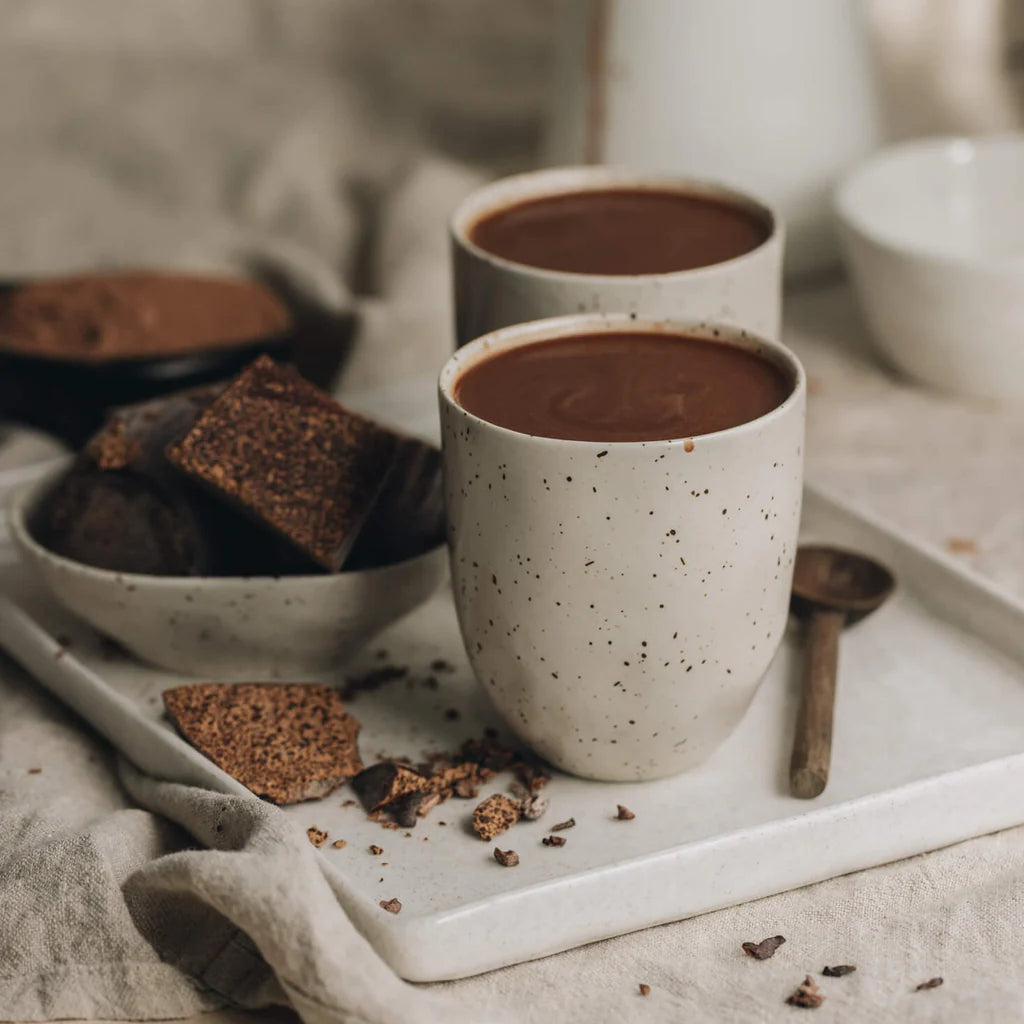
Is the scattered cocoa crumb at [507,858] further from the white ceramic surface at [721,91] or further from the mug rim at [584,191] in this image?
the white ceramic surface at [721,91]

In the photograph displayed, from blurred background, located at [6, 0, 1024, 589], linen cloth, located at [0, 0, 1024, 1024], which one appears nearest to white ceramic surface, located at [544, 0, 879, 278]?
blurred background, located at [6, 0, 1024, 589]

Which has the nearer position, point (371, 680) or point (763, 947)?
point (763, 947)

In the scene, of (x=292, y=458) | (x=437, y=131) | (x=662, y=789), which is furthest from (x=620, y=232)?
(x=437, y=131)

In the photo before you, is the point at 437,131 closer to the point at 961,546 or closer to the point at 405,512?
the point at 961,546

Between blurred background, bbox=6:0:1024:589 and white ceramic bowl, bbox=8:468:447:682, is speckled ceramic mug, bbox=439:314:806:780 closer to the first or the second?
white ceramic bowl, bbox=8:468:447:682

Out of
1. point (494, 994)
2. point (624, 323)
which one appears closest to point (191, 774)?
point (494, 994)

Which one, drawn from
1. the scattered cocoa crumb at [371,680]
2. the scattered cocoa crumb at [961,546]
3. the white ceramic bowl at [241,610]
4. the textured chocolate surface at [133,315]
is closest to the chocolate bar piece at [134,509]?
the white ceramic bowl at [241,610]

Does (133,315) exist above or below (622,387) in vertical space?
below
